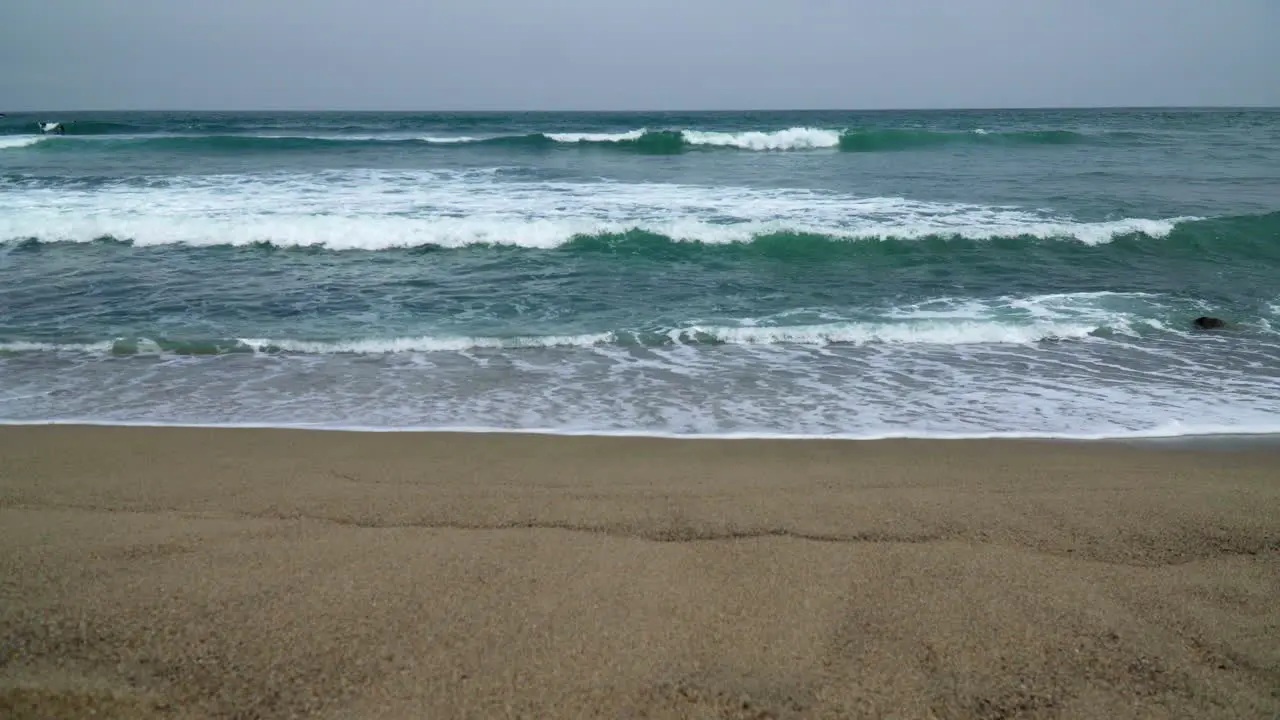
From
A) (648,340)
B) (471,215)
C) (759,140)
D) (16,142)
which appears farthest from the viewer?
(759,140)

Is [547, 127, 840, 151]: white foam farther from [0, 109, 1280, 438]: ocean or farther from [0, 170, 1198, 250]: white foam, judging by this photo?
[0, 170, 1198, 250]: white foam

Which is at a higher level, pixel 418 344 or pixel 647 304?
pixel 647 304

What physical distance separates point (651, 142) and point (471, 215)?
64.9 feet

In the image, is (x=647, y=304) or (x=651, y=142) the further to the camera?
(x=651, y=142)

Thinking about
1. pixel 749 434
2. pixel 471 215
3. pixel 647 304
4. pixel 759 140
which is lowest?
pixel 749 434

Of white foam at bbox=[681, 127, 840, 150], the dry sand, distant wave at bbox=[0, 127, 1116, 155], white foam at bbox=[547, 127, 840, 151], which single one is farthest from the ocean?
white foam at bbox=[681, 127, 840, 150]

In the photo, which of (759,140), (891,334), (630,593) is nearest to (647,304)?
(891,334)

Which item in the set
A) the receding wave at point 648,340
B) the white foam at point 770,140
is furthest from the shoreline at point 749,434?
the white foam at point 770,140

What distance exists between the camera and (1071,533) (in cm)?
299

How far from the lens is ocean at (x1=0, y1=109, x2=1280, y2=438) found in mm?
5449

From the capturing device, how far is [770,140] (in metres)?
33.9

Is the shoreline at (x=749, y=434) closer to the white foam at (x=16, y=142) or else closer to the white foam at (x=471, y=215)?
the white foam at (x=471, y=215)

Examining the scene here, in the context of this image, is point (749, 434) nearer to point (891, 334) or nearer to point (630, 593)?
point (630, 593)

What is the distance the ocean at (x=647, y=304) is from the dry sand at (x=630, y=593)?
1560 mm
